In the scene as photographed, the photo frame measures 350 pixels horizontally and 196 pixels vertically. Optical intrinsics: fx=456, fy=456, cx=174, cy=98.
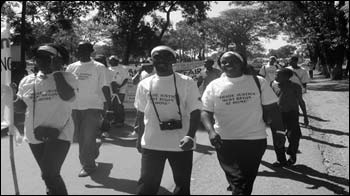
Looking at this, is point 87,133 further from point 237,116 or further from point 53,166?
point 237,116

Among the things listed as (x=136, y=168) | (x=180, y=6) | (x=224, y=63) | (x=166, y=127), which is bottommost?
(x=136, y=168)

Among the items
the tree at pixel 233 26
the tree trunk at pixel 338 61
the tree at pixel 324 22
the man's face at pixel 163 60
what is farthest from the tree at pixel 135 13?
the tree at pixel 233 26

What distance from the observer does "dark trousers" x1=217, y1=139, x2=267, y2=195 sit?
379cm

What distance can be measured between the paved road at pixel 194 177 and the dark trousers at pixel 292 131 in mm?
258

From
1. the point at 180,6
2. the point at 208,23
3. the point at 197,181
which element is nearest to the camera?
the point at 197,181

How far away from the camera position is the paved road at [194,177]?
527 cm

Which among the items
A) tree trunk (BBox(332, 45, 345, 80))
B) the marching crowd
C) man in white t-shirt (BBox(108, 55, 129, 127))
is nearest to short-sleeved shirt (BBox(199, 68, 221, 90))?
man in white t-shirt (BBox(108, 55, 129, 127))

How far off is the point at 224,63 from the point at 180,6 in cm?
2440

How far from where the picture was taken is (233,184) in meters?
3.81

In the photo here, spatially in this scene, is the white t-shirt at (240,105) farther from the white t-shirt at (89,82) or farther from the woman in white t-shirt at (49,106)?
the white t-shirt at (89,82)

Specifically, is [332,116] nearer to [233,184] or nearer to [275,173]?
[275,173]

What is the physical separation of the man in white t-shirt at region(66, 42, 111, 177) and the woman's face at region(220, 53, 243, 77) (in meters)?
2.21

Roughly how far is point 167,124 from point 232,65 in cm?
81

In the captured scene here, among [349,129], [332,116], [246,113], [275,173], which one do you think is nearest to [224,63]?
[246,113]
